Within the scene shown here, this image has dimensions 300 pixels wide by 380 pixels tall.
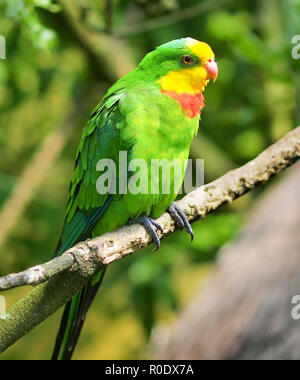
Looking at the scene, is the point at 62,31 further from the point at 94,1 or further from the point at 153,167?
the point at 153,167

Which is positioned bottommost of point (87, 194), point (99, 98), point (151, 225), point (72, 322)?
point (72, 322)

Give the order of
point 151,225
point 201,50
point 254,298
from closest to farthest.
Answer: point 201,50 < point 151,225 < point 254,298

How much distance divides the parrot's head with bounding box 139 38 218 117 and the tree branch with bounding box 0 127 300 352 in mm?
246

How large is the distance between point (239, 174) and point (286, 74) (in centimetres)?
134

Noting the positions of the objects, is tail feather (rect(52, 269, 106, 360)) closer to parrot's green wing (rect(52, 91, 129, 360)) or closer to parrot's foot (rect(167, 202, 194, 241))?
parrot's green wing (rect(52, 91, 129, 360))

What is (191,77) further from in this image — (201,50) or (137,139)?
(137,139)

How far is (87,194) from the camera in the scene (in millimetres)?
1666

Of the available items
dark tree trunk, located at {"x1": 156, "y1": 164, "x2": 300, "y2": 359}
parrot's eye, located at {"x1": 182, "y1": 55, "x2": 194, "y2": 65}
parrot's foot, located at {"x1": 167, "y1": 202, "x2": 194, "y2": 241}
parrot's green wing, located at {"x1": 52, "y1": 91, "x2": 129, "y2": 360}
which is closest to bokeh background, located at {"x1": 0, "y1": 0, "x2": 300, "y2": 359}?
dark tree trunk, located at {"x1": 156, "y1": 164, "x2": 300, "y2": 359}

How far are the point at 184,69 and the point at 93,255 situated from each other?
579mm

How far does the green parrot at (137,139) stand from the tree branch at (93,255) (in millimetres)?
75

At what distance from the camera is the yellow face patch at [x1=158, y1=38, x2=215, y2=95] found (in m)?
1.46

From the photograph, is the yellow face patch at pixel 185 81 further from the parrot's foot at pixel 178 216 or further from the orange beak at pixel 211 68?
the parrot's foot at pixel 178 216

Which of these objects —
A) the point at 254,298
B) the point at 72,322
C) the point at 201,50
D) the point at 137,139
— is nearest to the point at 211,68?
the point at 201,50

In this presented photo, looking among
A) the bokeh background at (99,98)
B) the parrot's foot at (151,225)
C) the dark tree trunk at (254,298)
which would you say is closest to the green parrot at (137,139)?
the parrot's foot at (151,225)
